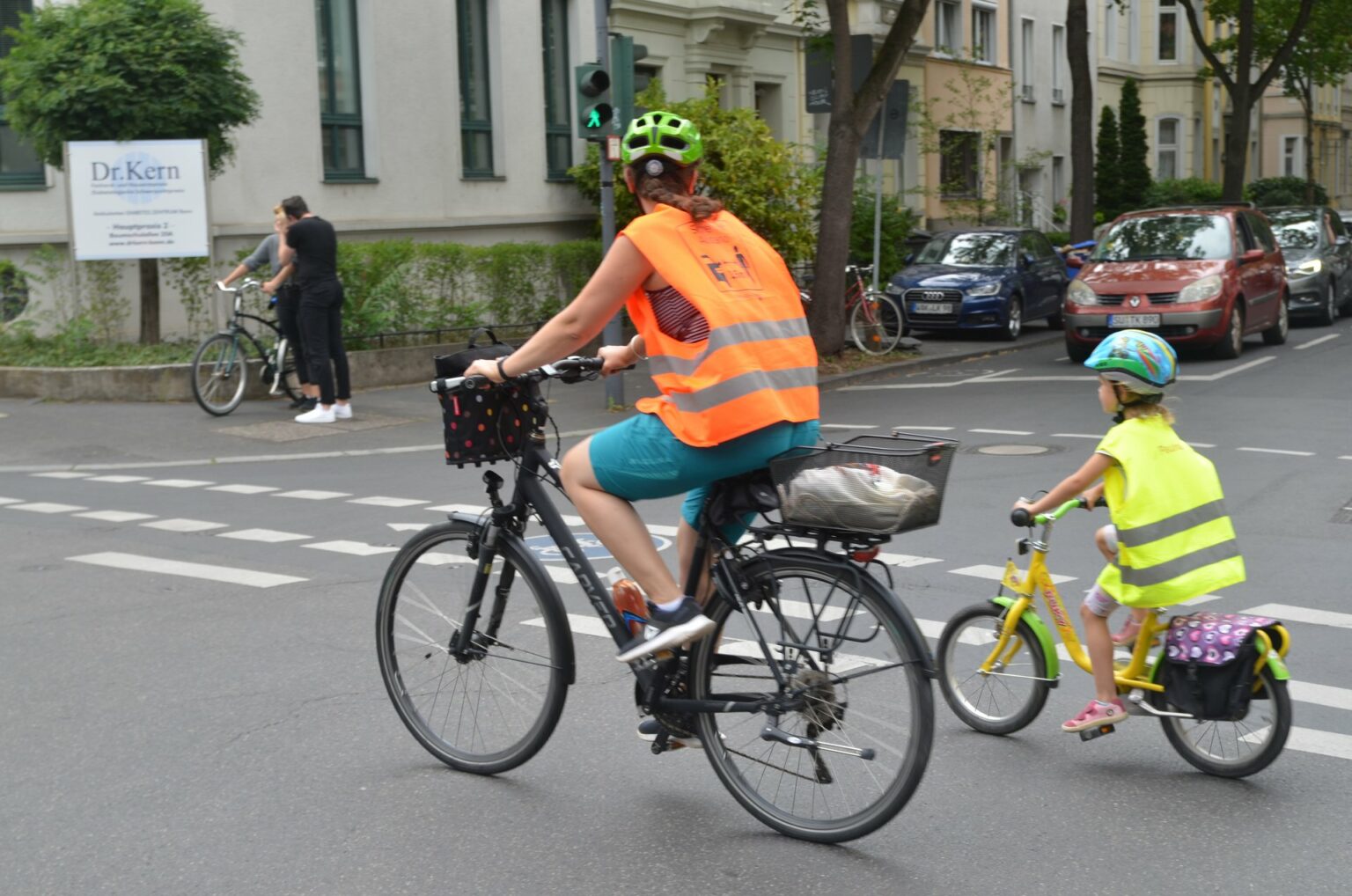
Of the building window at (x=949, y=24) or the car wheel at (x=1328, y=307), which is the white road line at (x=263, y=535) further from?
the building window at (x=949, y=24)

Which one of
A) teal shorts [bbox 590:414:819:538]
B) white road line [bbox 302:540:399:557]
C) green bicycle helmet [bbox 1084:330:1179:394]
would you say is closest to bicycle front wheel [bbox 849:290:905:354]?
white road line [bbox 302:540:399:557]

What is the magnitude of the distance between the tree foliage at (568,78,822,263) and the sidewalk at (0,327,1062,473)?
4.96 metres

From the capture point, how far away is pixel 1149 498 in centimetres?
499

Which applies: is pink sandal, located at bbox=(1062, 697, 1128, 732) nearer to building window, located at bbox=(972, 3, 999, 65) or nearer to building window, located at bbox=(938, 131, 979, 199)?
building window, located at bbox=(938, 131, 979, 199)

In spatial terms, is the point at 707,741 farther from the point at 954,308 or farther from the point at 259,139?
the point at 954,308

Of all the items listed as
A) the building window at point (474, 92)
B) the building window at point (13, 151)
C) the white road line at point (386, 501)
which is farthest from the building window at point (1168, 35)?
the white road line at point (386, 501)

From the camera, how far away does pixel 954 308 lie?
2348cm

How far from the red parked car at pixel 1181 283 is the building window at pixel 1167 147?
36685mm

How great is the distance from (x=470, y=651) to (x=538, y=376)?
3.17 feet

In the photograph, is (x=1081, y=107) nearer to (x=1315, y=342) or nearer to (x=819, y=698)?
(x=1315, y=342)

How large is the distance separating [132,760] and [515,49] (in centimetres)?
2039

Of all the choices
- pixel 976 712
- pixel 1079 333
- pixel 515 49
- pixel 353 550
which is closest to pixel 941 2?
pixel 515 49

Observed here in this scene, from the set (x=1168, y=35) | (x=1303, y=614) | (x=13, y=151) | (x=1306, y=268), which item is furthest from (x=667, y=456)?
(x=1168, y=35)

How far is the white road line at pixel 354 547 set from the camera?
8.88 metres
